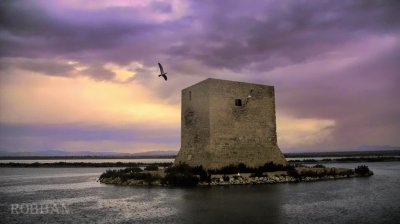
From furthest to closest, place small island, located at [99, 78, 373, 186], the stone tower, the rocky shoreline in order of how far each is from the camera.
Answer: the stone tower < small island, located at [99, 78, 373, 186] < the rocky shoreline

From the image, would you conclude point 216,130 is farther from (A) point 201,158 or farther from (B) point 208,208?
(B) point 208,208

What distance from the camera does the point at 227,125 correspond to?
20469 mm

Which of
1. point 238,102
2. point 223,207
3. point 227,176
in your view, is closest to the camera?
point 223,207

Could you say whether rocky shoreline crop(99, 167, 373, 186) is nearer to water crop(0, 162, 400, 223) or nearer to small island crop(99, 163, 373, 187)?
small island crop(99, 163, 373, 187)

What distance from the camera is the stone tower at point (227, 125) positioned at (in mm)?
19938

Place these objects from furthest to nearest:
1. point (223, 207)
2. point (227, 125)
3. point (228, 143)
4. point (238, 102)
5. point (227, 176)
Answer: point (238, 102) < point (227, 125) < point (228, 143) < point (227, 176) < point (223, 207)

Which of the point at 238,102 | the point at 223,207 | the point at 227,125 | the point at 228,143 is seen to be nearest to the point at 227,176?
the point at 228,143

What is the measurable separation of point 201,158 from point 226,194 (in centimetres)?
612

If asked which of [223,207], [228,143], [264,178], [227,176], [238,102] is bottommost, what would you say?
[223,207]

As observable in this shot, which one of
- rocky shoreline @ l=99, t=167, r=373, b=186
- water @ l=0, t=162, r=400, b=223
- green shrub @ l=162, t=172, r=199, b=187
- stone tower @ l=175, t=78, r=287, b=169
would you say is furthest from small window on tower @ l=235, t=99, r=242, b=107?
water @ l=0, t=162, r=400, b=223

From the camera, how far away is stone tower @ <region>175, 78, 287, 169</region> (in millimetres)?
19938

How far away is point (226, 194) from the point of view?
46.5ft

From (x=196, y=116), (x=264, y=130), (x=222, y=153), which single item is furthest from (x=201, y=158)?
(x=264, y=130)

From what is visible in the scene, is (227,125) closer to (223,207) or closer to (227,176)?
(227,176)
